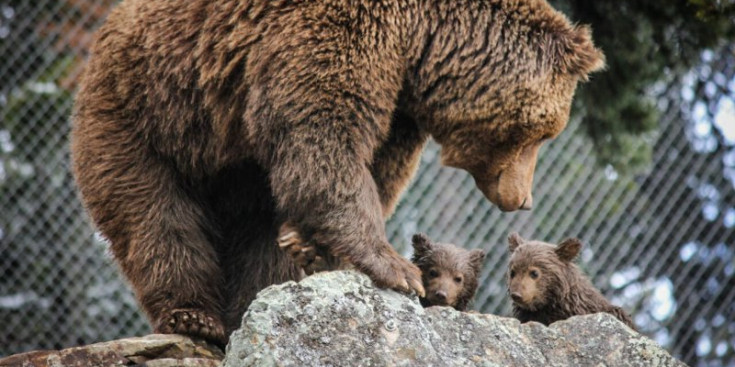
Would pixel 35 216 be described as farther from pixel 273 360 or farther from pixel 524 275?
pixel 273 360

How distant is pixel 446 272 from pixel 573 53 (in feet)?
3.86

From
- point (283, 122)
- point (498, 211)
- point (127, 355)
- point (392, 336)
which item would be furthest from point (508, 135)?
point (498, 211)

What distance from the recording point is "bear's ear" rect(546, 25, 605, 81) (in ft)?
15.5

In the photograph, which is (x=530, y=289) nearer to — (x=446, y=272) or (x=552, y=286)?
(x=552, y=286)

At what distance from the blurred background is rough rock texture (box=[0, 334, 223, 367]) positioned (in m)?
4.08

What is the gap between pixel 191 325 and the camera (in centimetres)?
471

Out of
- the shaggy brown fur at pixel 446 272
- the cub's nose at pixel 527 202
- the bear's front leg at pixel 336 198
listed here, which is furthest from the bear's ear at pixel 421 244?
the bear's front leg at pixel 336 198

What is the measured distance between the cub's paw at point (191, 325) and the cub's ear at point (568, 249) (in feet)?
5.24

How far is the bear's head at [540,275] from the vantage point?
5.11 metres

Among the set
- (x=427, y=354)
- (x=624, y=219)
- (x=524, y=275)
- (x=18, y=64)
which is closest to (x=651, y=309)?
(x=624, y=219)

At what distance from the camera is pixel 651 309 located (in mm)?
9883

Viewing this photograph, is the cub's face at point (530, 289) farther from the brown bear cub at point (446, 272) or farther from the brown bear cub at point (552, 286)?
the brown bear cub at point (446, 272)

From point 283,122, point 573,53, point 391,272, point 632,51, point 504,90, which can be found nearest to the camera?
point 391,272

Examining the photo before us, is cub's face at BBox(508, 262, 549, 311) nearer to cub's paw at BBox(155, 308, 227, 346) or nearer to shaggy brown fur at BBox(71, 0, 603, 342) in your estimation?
shaggy brown fur at BBox(71, 0, 603, 342)
